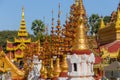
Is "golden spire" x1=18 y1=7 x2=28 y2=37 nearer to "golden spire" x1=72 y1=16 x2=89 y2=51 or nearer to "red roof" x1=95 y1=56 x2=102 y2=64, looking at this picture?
"red roof" x1=95 y1=56 x2=102 y2=64

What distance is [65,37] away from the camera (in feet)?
44.4

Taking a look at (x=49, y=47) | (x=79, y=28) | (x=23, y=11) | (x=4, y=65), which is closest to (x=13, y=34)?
(x=23, y=11)

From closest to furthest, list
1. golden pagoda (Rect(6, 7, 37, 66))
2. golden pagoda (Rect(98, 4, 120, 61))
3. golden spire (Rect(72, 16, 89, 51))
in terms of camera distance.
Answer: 1. golden spire (Rect(72, 16, 89, 51))
2. golden pagoda (Rect(98, 4, 120, 61))
3. golden pagoda (Rect(6, 7, 37, 66))

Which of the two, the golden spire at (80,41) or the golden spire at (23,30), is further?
the golden spire at (23,30)

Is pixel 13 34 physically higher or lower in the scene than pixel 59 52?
higher

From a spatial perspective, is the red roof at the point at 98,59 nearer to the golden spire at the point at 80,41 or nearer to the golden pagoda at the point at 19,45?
the golden spire at the point at 80,41

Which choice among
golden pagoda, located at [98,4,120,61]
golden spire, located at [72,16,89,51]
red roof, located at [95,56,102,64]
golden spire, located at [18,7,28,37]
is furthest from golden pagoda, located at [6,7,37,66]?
golden spire, located at [72,16,89,51]

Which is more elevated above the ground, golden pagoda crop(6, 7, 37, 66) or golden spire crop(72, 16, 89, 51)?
golden pagoda crop(6, 7, 37, 66)

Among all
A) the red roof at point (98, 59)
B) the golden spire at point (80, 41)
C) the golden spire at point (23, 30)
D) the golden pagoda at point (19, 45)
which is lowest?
the red roof at point (98, 59)

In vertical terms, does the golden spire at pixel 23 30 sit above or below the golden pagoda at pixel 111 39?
above

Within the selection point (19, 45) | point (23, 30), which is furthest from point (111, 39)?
point (23, 30)

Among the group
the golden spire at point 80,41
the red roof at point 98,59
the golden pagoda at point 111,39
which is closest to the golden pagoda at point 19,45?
the golden pagoda at point 111,39

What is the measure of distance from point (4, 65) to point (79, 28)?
1229cm

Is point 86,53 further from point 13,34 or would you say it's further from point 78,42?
point 13,34
